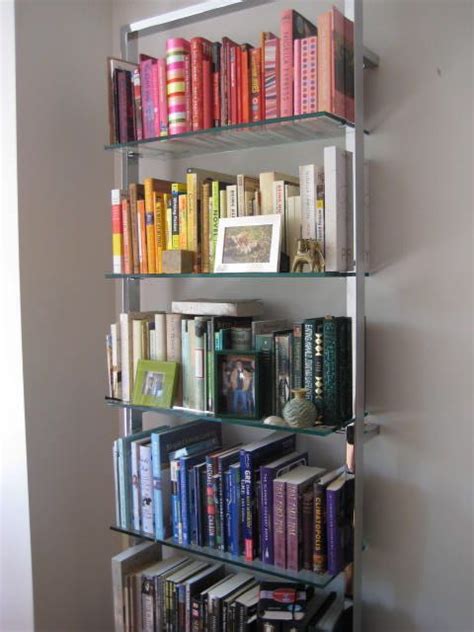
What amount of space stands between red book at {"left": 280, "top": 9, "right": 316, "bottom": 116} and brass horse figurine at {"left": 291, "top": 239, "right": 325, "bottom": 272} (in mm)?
335

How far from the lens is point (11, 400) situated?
2055mm

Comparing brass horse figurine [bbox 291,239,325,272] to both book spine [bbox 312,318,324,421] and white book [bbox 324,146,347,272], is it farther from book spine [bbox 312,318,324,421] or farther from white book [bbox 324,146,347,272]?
book spine [bbox 312,318,324,421]

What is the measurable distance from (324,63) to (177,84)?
1.48 ft

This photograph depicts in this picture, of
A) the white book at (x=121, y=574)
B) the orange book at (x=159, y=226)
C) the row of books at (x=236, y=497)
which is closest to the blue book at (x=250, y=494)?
the row of books at (x=236, y=497)

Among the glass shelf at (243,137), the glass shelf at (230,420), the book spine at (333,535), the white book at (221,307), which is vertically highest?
the glass shelf at (243,137)

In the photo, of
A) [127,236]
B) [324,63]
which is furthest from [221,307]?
[324,63]

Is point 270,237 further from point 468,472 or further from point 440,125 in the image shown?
point 468,472

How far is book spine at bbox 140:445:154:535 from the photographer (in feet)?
6.32

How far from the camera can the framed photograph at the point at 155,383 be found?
187cm

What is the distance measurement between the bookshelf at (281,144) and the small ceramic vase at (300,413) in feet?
0.06

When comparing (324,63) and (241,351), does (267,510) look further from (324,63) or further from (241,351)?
(324,63)

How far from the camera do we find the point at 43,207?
6.78 ft

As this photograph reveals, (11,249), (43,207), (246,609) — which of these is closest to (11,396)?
(11,249)

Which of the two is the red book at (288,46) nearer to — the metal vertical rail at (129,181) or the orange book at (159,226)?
the orange book at (159,226)
